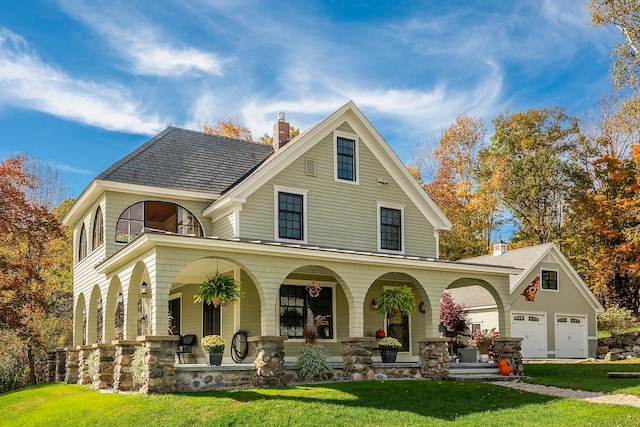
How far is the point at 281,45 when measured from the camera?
19.9 metres

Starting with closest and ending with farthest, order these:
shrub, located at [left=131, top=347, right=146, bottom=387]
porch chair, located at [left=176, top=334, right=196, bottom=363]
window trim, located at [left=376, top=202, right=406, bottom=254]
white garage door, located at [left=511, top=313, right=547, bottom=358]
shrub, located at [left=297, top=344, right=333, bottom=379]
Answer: shrub, located at [left=131, top=347, right=146, bottom=387], shrub, located at [left=297, top=344, right=333, bottom=379], porch chair, located at [left=176, top=334, right=196, bottom=363], window trim, located at [left=376, top=202, right=406, bottom=254], white garage door, located at [left=511, top=313, right=547, bottom=358]

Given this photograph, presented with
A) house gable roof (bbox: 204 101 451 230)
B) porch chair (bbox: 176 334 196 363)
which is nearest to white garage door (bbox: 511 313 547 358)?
house gable roof (bbox: 204 101 451 230)

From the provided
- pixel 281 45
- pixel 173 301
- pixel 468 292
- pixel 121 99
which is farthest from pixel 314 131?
pixel 468 292

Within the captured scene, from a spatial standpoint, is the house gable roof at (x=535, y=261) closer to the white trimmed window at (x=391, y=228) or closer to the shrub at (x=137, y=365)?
the white trimmed window at (x=391, y=228)

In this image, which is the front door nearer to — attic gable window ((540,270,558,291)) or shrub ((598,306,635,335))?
attic gable window ((540,270,558,291))

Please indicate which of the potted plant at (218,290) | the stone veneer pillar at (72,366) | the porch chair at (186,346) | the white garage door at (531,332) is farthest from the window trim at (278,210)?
the white garage door at (531,332)

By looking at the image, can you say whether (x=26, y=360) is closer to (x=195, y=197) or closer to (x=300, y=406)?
(x=195, y=197)

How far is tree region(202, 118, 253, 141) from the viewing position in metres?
39.9

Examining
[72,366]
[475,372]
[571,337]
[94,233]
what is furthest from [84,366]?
[571,337]

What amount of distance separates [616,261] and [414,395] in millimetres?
25769

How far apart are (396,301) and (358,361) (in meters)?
2.97

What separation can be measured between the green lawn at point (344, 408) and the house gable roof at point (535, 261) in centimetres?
1527

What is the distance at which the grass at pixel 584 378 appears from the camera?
55.3 feet

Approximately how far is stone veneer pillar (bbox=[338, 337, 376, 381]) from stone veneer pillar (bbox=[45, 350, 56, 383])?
1379cm
